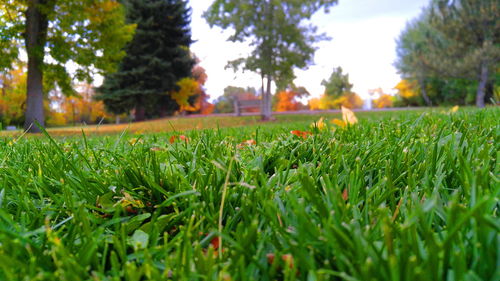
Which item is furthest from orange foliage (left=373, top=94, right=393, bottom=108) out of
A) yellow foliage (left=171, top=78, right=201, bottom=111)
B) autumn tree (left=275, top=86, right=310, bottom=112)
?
yellow foliage (left=171, top=78, right=201, bottom=111)

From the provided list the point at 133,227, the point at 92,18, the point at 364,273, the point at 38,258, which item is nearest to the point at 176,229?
the point at 133,227

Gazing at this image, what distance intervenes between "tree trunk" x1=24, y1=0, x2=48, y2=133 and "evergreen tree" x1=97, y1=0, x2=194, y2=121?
8.44 m

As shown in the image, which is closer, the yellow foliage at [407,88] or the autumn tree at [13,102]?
the autumn tree at [13,102]

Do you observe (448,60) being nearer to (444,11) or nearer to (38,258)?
(444,11)

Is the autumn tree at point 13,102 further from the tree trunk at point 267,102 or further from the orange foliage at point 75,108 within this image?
the tree trunk at point 267,102

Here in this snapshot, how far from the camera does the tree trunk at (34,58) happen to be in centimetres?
1217

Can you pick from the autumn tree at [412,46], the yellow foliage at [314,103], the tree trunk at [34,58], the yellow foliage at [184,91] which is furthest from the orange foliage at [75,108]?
the autumn tree at [412,46]

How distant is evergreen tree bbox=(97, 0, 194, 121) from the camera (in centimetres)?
2194

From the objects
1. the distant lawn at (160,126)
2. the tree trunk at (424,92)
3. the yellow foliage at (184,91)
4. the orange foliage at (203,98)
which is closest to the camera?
the distant lawn at (160,126)

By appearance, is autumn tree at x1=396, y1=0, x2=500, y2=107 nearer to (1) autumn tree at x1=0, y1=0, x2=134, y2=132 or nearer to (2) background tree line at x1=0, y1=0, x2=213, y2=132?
(2) background tree line at x1=0, y1=0, x2=213, y2=132

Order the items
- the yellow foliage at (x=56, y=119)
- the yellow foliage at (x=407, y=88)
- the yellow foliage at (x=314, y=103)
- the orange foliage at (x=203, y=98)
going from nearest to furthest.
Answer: the yellow foliage at (x=407, y=88)
the yellow foliage at (x=56, y=119)
the orange foliage at (x=203, y=98)
the yellow foliage at (x=314, y=103)

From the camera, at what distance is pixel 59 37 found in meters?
12.6

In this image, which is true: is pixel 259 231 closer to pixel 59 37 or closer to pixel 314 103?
pixel 59 37

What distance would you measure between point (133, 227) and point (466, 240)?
68 cm
